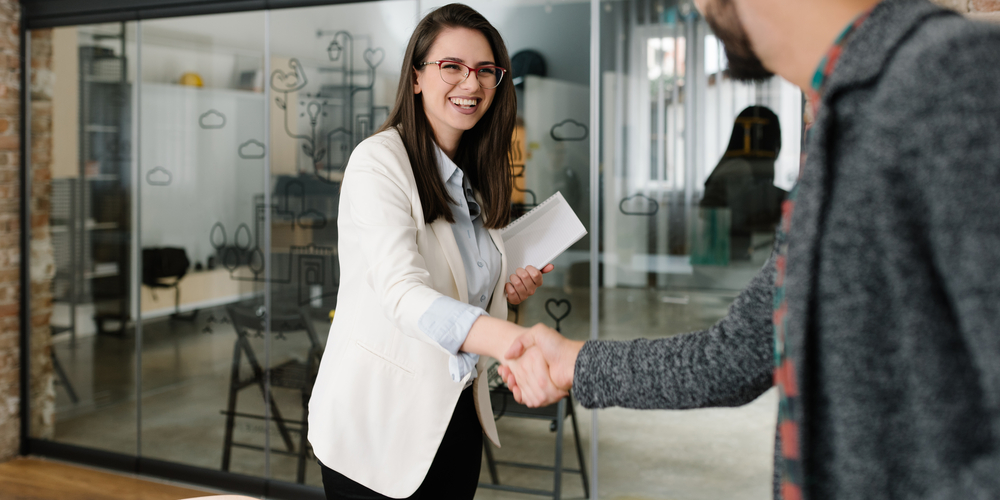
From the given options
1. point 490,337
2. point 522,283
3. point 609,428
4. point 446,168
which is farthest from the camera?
point 609,428

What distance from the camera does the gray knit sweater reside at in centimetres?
49

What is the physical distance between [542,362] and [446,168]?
1.70ft

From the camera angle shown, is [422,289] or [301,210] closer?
[422,289]

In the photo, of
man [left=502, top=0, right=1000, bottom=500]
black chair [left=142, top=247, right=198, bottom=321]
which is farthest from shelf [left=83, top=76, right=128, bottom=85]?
man [left=502, top=0, right=1000, bottom=500]

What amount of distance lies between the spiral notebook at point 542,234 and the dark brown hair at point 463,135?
0.13 metres

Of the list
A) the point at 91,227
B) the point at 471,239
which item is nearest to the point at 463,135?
the point at 471,239

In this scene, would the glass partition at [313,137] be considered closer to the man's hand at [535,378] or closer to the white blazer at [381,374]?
the white blazer at [381,374]

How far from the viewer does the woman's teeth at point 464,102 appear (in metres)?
1.41

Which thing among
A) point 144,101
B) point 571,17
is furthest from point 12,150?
point 571,17

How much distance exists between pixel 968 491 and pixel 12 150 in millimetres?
3930

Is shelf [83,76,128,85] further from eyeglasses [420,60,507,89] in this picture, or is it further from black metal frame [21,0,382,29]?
eyeglasses [420,60,507,89]

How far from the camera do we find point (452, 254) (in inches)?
53.1

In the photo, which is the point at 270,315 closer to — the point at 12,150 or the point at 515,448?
the point at 515,448

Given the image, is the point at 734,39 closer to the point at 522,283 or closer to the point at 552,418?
the point at 522,283
